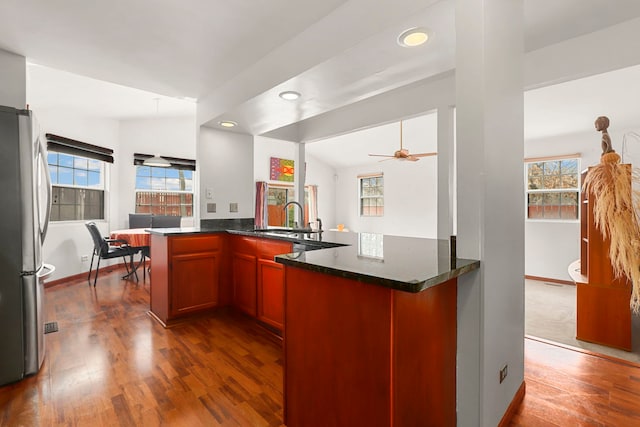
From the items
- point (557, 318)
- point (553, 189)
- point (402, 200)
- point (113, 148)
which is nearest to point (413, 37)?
point (557, 318)

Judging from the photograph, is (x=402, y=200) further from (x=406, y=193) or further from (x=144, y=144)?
(x=144, y=144)

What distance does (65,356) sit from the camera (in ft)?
7.55

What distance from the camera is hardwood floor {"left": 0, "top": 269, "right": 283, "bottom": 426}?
5.39 feet

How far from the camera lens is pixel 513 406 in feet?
5.54

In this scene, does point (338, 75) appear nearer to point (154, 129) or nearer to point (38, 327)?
point (38, 327)

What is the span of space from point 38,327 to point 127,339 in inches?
25.5

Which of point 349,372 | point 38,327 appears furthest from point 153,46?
point 349,372

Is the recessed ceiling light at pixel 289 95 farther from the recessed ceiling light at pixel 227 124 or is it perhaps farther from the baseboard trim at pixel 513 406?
the baseboard trim at pixel 513 406

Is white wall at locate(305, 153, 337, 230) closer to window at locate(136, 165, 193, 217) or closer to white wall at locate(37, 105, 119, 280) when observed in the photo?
window at locate(136, 165, 193, 217)

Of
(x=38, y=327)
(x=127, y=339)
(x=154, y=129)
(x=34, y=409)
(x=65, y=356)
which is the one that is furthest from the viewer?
(x=154, y=129)

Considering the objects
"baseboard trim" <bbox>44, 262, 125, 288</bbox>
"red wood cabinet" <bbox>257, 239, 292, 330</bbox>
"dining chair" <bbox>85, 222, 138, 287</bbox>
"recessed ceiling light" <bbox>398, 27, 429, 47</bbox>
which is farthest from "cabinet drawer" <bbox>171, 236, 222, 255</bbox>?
"baseboard trim" <bbox>44, 262, 125, 288</bbox>

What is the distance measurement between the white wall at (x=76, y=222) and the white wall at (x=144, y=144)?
0.09 meters

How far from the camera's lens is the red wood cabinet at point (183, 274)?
9.46 ft

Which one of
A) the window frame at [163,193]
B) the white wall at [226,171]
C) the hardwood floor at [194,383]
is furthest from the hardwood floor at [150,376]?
the window frame at [163,193]
